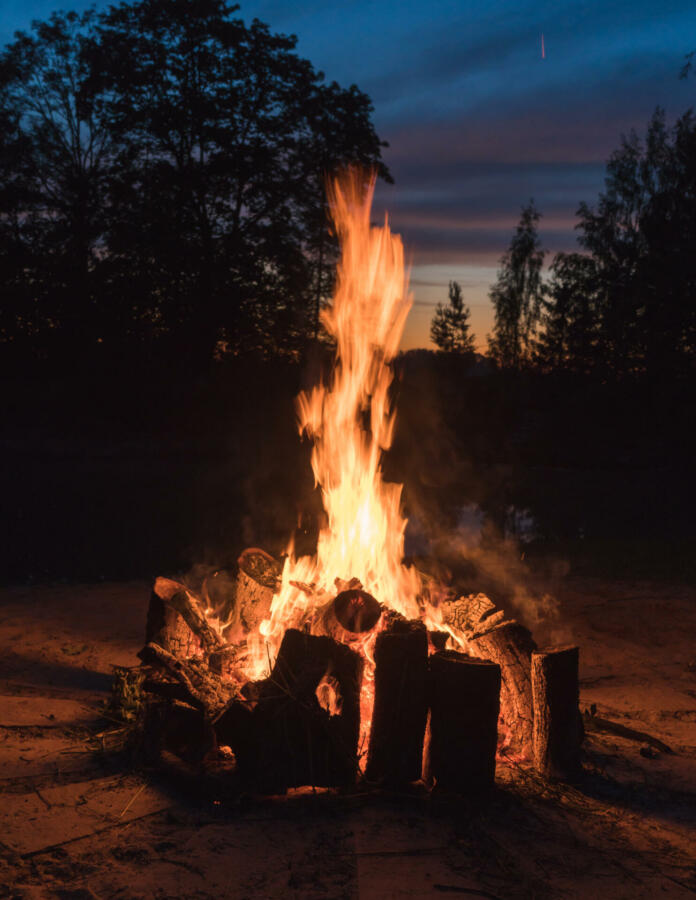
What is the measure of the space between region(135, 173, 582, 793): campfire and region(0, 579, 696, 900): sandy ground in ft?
0.74

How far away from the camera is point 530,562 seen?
9.90 metres

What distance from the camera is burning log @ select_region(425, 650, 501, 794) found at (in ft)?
11.9

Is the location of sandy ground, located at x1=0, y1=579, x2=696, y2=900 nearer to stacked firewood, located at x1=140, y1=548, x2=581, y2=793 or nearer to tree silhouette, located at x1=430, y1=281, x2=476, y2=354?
stacked firewood, located at x1=140, y1=548, x2=581, y2=793

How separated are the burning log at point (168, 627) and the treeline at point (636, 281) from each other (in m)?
26.8

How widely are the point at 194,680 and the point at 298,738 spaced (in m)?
0.92

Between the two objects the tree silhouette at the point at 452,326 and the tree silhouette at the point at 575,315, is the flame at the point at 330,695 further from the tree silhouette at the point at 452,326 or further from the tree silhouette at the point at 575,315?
the tree silhouette at the point at 452,326

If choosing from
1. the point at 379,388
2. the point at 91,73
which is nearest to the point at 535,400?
the point at 91,73

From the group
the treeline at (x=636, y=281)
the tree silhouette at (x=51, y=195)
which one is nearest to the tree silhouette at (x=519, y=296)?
the treeline at (x=636, y=281)

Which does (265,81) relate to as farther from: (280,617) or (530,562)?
(280,617)

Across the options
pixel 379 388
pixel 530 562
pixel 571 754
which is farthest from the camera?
pixel 530 562

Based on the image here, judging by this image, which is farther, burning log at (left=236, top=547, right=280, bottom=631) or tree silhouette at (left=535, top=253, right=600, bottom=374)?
tree silhouette at (left=535, top=253, right=600, bottom=374)

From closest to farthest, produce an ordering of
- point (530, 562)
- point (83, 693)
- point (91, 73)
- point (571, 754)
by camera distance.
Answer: point (571, 754) → point (83, 693) → point (530, 562) → point (91, 73)

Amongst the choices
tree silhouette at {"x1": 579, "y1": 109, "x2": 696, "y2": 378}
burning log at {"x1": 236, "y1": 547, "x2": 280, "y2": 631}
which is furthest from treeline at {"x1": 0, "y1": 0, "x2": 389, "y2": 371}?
burning log at {"x1": 236, "y1": 547, "x2": 280, "y2": 631}

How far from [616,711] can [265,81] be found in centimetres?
2553
